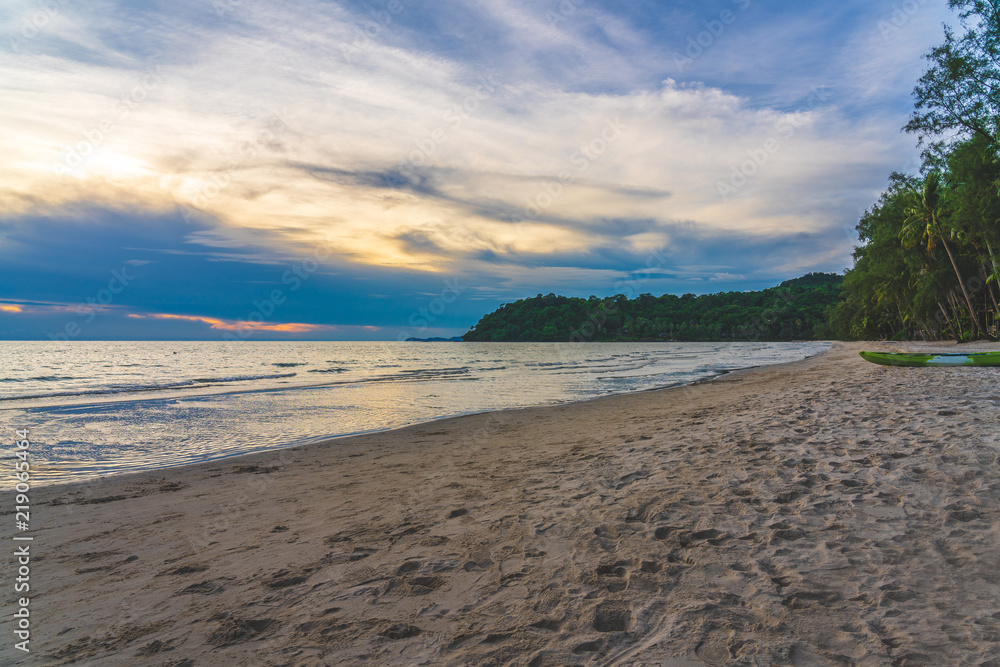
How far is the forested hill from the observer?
150m

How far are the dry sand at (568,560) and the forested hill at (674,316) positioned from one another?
157 meters

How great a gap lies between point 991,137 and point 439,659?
93.4 ft

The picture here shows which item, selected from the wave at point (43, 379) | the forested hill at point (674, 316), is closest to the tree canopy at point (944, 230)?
the wave at point (43, 379)

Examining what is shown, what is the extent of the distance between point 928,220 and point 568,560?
165ft

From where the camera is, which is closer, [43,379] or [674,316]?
[43,379]

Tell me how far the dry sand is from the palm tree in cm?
4108

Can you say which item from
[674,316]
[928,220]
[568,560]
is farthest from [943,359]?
[674,316]

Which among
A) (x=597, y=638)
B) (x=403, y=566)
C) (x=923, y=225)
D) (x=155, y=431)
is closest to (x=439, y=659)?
(x=597, y=638)

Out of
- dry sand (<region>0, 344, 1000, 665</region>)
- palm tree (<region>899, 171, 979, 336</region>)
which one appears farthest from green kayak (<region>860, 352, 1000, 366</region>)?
palm tree (<region>899, 171, 979, 336</region>)

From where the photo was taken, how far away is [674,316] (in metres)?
174

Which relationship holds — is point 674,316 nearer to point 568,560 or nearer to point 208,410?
point 208,410

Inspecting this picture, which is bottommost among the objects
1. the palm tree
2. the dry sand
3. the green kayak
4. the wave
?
the dry sand

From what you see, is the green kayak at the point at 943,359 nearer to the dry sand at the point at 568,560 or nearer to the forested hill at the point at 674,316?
the dry sand at the point at 568,560

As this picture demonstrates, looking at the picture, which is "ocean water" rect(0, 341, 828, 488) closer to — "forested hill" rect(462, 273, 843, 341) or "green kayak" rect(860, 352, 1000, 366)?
"green kayak" rect(860, 352, 1000, 366)
